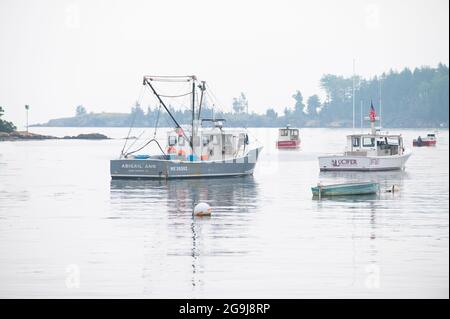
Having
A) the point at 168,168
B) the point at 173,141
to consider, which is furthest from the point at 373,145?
the point at 168,168

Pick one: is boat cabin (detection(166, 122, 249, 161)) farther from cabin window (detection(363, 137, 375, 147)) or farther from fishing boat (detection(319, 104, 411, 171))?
cabin window (detection(363, 137, 375, 147))

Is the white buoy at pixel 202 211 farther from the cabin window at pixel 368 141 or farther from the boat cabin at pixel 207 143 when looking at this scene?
the cabin window at pixel 368 141

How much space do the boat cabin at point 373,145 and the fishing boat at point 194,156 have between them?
9.98 metres

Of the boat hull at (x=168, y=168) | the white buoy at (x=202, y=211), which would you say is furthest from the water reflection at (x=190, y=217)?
the boat hull at (x=168, y=168)

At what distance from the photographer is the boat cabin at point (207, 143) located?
6600 centimetres

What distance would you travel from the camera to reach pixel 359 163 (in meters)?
73.5

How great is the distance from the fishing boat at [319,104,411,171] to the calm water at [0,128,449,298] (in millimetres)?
14299

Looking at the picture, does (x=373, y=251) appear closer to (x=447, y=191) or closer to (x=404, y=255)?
(x=404, y=255)

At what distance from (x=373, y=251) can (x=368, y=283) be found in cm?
552

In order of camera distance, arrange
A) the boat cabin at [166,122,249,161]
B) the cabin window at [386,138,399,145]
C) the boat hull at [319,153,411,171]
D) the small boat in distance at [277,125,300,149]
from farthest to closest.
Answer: the small boat in distance at [277,125,300,149]
the cabin window at [386,138,399,145]
the boat hull at [319,153,411,171]
the boat cabin at [166,122,249,161]

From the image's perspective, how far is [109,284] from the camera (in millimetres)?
27625

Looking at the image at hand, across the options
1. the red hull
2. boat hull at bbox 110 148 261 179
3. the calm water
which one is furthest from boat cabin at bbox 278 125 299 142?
the calm water

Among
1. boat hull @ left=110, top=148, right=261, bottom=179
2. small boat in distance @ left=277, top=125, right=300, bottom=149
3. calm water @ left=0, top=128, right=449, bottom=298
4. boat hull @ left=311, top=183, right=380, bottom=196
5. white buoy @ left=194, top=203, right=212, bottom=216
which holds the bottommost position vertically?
calm water @ left=0, top=128, right=449, bottom=298

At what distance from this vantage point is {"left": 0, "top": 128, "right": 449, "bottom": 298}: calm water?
27.5 metres
